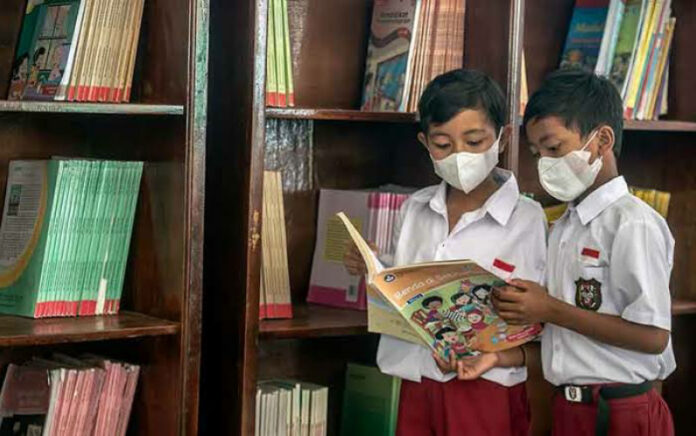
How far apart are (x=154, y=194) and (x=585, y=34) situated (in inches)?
47.6

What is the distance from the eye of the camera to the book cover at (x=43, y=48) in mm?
2289

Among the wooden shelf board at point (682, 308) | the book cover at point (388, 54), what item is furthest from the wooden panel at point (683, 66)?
the book cover at point (388, 54)

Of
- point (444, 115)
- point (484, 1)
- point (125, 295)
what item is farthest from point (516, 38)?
point (125, 295)

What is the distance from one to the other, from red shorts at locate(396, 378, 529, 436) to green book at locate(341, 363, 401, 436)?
0.32 m

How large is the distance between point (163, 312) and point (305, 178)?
620mm

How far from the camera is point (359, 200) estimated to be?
8.93ft

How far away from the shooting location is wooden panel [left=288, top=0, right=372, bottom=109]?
281 centimetres

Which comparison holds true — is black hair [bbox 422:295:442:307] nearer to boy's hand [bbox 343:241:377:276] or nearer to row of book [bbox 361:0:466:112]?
boy's hand [bbox 343:241:377:276]

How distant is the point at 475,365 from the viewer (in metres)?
2.26

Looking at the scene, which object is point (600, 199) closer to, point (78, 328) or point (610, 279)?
point (610, 279)

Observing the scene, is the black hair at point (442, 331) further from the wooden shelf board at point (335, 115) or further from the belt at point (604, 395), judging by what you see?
the wooden shelf board at point (335, 115)

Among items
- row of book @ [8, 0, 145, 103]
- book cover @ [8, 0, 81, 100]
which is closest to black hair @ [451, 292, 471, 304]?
row of book @ [8, 0, 145, 103]

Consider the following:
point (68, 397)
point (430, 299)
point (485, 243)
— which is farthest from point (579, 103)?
point (68, 397)

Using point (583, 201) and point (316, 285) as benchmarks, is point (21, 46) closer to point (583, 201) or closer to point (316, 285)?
point (316, 285)
